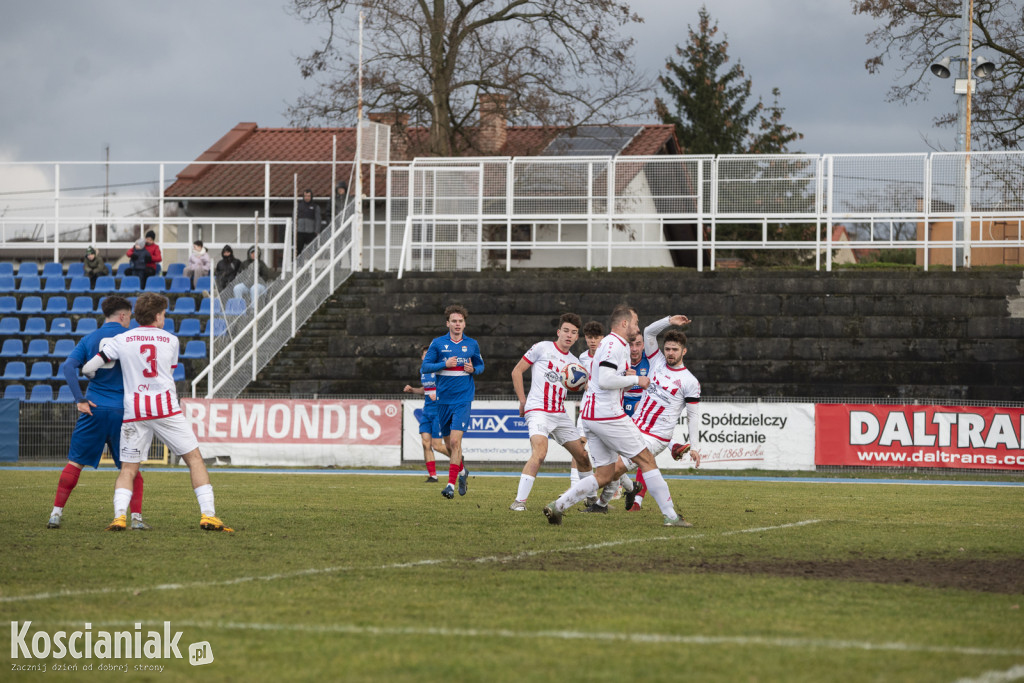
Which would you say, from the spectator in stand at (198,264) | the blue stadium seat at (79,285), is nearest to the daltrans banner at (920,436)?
the spectator in stand at (198,264)

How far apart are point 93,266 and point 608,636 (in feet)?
90.7

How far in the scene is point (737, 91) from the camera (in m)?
62.0

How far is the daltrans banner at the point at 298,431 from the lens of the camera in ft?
74.5

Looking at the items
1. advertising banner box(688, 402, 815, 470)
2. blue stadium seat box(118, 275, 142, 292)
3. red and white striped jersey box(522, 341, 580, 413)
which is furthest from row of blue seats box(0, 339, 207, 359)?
red and white striped jersey box(522, 341, 580, 413)

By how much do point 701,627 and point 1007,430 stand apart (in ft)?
56.5

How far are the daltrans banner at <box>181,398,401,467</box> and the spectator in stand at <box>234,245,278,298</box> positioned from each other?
3638 millimetres

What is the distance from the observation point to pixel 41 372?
27.0 metres

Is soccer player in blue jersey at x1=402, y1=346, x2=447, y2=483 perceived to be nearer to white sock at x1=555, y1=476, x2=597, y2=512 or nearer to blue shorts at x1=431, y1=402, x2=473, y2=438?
blue shorts at x1=431, y1=402, x2=473, y2=438

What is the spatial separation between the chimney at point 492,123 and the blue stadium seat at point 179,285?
10454 mm

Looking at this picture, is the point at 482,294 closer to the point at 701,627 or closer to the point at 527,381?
the point at 527,381

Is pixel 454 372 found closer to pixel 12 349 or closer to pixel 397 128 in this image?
pixel 12 349

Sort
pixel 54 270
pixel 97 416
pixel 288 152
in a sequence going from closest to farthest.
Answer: pixel 97 416, pixel 54 270, pixel 288 152

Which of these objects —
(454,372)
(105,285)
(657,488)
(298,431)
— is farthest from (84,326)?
(657,488)

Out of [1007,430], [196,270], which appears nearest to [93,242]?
A: [196,270]
